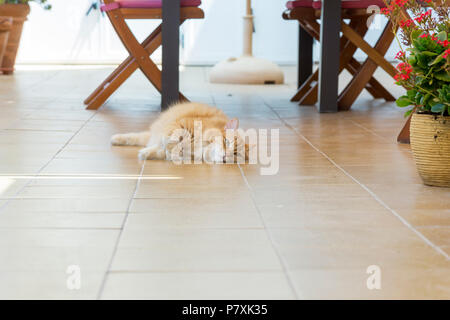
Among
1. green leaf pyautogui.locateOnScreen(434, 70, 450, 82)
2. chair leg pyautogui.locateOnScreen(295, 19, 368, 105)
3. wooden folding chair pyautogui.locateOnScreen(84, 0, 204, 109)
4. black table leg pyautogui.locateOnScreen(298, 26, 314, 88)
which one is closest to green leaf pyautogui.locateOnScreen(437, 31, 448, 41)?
green leaf pyautogui.locateOnScreen(434, 70, 450, 82)

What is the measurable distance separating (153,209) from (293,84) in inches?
172

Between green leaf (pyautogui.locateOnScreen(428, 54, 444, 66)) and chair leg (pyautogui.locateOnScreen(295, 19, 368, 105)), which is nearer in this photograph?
green leaf (pyautogui.locateOnScreen(428, 54, 444, 66))

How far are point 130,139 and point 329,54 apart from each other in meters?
1.56

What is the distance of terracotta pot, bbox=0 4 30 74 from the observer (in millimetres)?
6163

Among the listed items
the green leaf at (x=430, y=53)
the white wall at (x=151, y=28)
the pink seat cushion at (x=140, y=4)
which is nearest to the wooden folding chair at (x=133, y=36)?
the pink seat cushion at (x=140, y=4)

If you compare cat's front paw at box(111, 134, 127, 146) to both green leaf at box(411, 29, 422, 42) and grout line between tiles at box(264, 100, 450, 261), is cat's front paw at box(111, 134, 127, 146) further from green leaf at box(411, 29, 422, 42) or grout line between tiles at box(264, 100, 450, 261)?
green leaf at box(411, 29, 422, 42)

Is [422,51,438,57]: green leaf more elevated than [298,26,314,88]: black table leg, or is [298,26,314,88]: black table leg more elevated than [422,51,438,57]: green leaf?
[422,51,438,57]: green leaf

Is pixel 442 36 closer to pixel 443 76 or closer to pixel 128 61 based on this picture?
pixel 443 76

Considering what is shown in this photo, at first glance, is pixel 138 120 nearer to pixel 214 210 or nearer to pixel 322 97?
pixel 322 97

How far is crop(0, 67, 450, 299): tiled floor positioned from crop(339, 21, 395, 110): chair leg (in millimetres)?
897

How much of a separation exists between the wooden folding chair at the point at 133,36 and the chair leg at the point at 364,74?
103 centimetres

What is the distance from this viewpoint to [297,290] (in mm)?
1230

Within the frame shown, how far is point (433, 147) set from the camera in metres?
2.08

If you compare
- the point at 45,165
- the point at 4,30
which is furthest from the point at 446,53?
the point at 4,30
